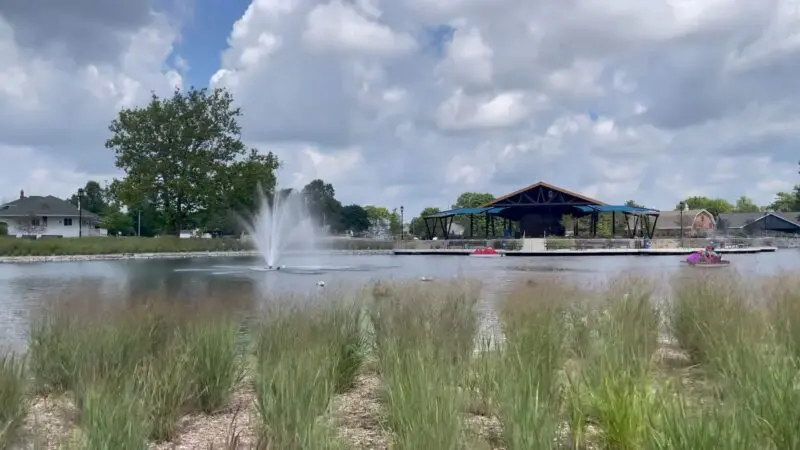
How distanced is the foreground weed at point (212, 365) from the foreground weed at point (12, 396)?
1.08 m

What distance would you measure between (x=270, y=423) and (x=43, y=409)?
7.69 ft

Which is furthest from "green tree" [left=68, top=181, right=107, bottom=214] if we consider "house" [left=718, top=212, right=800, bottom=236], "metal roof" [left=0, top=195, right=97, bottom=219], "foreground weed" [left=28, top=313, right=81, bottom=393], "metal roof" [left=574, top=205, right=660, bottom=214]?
"foreground weed" [left=28, top=313, right=81, bottom=393]

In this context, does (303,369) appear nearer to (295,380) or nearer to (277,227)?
(295,380)

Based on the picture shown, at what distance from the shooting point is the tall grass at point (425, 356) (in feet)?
11.4

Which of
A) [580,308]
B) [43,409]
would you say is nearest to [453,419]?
[43,409]

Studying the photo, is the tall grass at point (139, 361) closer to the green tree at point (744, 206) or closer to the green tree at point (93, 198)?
the green tree at point (93, 198)

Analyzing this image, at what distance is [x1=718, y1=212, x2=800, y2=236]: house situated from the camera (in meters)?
95.1

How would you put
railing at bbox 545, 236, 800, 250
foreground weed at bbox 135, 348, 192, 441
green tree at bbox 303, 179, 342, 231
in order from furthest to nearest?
green tree at bbox 303, 179, 342, 231 < railing at bbox 545, 236, 800, 250 < foreground weed at bbox 135, 348, 192, 441


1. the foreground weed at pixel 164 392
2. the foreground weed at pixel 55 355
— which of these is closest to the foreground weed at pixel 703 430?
the foreground weed at pixel 164 392

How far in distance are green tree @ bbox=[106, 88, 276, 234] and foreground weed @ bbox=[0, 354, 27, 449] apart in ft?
163

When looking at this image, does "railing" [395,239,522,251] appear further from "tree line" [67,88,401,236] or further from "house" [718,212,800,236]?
"house" [718,212,800,236]

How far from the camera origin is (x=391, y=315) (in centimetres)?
666

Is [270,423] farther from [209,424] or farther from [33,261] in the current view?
[33,261]

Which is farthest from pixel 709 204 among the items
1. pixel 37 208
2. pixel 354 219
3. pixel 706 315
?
pixel 706 315
